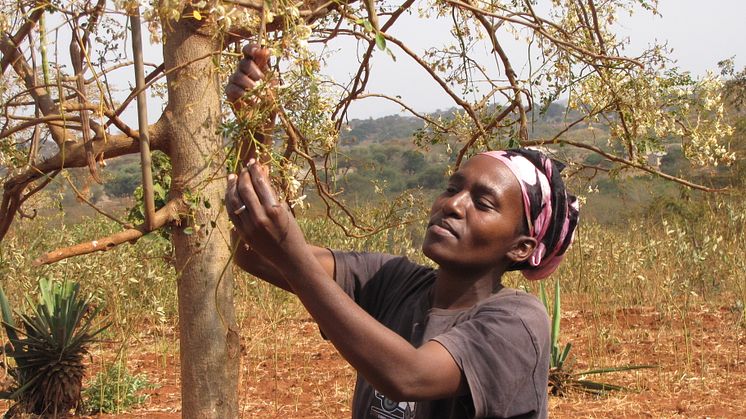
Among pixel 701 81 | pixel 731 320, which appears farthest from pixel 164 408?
pixel 731 320

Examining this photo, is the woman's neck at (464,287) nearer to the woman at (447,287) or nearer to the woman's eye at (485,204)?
the woman at (447,287)

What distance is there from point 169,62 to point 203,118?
19 centimetres

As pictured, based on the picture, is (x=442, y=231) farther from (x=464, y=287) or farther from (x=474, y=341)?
(x=474, y=341)

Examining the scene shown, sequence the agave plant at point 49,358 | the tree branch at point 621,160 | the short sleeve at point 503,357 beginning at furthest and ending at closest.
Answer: the agave plant at point 49,358 < the tree branch at point 621,160 < the short sleeve at point 503,357

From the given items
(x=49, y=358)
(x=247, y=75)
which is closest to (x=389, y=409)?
(x=247, y=75)

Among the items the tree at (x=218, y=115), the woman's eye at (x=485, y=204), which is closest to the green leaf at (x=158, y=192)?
the tree at (x=218, y=115)

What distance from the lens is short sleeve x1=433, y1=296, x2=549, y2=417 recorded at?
1.67 metres

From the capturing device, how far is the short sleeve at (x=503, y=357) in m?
1.67

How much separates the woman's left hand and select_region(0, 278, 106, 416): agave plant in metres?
3.52

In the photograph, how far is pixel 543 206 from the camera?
1961 mm

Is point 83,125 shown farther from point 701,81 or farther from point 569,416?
point 569,416

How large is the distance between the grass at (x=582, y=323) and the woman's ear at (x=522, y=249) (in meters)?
2.92

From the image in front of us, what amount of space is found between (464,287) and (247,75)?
0.67 meters

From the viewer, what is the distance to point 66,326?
4855 mm
